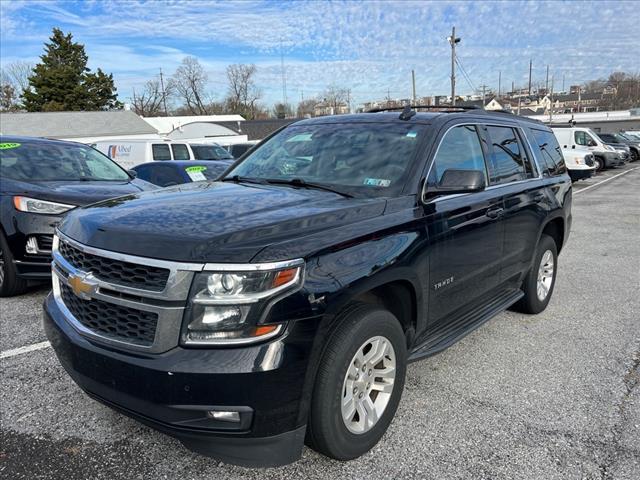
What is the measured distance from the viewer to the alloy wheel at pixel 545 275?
201 inches

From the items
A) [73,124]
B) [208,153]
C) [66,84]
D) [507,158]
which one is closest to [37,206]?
[507,158]

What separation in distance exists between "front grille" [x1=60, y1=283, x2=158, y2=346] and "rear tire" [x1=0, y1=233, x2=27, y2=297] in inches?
119

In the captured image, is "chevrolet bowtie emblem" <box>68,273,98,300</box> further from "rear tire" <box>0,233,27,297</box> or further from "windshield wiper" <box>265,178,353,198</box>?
"rear tire" <box>0,233,27,297</box>

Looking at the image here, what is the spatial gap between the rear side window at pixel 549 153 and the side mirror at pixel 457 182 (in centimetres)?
225

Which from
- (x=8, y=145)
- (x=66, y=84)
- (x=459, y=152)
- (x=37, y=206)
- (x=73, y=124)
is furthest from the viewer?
(x=66, y=84)

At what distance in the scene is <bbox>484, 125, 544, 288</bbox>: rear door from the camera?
418 centimetres

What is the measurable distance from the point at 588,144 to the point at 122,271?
90.4 ft

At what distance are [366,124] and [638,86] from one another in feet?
391

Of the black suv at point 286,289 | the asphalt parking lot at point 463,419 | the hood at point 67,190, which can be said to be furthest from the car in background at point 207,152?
the black suv at point 286,289

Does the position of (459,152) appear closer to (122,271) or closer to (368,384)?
(368,384)

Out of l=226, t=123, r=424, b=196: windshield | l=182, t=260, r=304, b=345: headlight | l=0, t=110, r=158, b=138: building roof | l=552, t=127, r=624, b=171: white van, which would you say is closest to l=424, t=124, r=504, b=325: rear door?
l=226, t=123, r=424, b=196: windshield

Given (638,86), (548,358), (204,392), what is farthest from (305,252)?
(638,86)

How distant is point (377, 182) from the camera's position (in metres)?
3.29

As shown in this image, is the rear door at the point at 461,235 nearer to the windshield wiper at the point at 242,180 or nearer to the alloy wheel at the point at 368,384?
the alloy wheel at the point at 368,384
